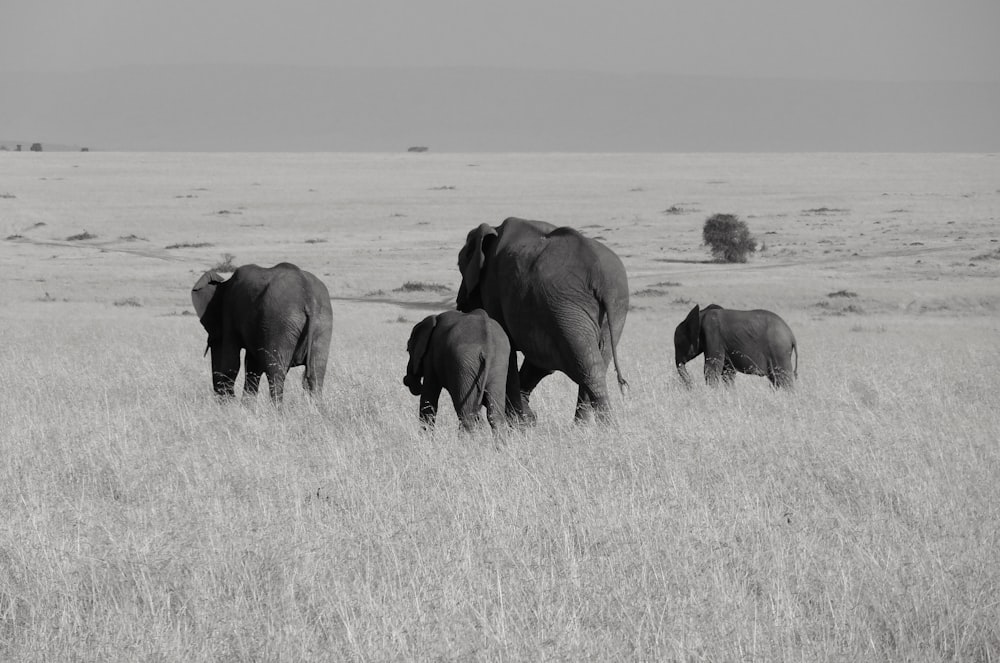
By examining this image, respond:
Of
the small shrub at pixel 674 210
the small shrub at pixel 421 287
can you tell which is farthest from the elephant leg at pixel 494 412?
the small shrub at pixel 674 210

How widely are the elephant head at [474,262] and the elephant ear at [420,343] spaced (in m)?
1.24

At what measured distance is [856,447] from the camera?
9430 mm

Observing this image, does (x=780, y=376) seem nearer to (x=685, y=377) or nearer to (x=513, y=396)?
(x=685, y=377)

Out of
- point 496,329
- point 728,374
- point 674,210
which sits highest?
point 496,329

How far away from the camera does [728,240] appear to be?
1617 inches

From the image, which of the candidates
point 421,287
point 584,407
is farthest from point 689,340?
point 421,287

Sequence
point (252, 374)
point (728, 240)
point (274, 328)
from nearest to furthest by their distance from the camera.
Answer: point (274, 328) → point (252, 374) → point (728, 240)

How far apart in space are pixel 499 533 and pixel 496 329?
3.61 meters

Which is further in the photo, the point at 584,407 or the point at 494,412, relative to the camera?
the point at 584,407

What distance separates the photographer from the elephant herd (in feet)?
34.1

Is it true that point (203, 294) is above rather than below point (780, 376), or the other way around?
above

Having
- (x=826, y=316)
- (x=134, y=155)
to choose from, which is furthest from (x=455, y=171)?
(x=826, y=316)

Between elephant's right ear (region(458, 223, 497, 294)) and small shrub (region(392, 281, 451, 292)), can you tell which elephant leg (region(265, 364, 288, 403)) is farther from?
small shrub (region(392, 281, 451, 292))

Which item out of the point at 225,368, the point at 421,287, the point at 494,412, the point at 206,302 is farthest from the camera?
the point at 421,287
